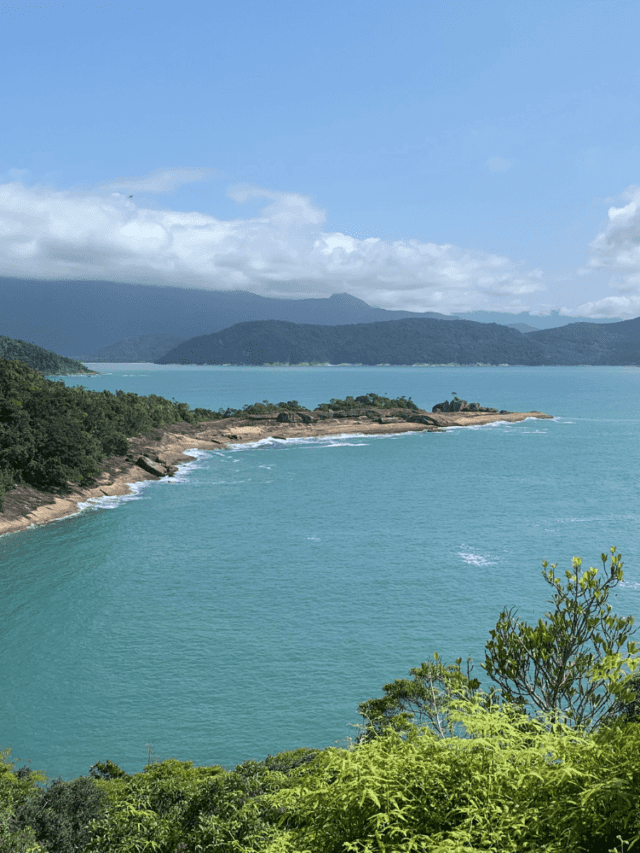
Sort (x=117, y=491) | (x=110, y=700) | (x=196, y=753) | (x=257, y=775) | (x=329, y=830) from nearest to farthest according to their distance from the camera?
(x=329, y=830) < (x=257, y=775) < (x=196, y=753) < (x=110, y=700) < (x=117, y=491)

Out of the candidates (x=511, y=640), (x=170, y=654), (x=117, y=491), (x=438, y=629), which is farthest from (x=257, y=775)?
(x=117, y=491)

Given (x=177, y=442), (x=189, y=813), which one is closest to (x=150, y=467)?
(x=177, y=442)

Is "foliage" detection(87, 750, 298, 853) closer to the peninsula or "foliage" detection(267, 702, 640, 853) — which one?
"foliage" detection(267, 702, 640, 853)

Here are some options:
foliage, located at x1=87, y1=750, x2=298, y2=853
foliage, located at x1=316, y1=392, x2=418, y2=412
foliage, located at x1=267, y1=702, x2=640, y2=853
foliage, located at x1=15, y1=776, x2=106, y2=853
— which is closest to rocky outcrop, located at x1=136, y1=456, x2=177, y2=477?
foliage, located at x1=87, y1=750, x2=298, y2=853

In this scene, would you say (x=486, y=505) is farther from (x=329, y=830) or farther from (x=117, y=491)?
(x=329, y=830)

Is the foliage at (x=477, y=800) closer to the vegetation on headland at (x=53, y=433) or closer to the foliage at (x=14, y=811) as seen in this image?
the foliage at (x=14, y=811)

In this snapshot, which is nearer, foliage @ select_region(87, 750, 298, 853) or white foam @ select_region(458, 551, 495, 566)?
foliage @ select_region(87, 750, 298, 853)

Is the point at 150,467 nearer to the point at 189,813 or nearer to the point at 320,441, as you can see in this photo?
the point at 320,441
